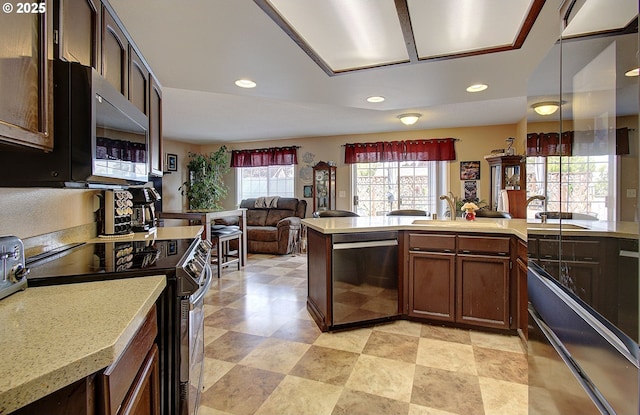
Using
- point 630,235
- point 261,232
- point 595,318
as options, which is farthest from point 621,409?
point 261,232

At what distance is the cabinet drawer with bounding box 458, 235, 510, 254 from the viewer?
8.29 feet

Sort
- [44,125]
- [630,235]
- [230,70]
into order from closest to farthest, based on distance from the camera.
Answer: [630,235] < [44,125] < [230,70]

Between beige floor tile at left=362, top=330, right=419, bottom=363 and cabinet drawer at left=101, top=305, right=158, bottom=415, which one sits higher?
cabinet drawer at left=101, top=305, right=158, bottom=415

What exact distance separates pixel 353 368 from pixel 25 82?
212cm

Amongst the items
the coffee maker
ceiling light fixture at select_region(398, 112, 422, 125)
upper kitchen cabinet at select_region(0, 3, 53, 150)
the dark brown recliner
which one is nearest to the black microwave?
upper kitchen cabinet at select_region(0, 3, 53, 150)

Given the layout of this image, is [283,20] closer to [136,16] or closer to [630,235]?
[136,16]

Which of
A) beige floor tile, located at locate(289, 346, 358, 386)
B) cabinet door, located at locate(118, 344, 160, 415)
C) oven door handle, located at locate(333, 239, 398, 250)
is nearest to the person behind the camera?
cabinet door, located at locate(118, 344, 160, 415)

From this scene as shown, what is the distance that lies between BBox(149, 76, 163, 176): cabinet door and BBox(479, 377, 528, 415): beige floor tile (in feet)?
8.47

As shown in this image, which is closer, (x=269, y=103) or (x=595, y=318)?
(x=595, y=318)

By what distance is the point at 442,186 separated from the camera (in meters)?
6.06

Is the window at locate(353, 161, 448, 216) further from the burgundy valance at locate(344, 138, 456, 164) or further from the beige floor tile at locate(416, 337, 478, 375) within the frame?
the beige floor tile at locate(416, 337, 478, 375)

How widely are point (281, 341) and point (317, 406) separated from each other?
803 millimetres

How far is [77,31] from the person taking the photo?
4.20 ft

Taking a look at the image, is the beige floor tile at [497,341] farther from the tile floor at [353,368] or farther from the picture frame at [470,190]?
the picture frame at [470,190]
